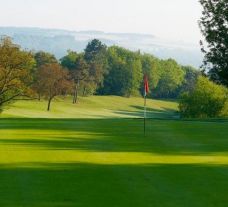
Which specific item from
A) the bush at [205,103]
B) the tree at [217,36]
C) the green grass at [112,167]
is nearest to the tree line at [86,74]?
the bush at [205,103]

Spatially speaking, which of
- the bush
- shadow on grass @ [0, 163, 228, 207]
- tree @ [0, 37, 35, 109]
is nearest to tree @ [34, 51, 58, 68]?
the bush

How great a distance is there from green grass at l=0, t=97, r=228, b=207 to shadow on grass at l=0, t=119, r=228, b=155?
0.04m

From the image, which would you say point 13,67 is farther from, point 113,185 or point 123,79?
point 123,79

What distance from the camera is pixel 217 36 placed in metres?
41.2

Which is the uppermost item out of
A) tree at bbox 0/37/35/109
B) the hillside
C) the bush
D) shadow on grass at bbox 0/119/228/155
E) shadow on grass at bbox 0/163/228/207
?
tree at bbox 0/37/35/109

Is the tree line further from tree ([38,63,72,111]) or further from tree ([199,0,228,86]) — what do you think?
tree ([199,0,228,86])

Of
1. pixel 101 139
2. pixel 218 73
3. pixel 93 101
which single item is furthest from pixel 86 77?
Answer: pixel 101 139

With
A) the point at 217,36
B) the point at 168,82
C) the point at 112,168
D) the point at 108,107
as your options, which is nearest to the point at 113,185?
the point at 112,168

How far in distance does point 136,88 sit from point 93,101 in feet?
93.4

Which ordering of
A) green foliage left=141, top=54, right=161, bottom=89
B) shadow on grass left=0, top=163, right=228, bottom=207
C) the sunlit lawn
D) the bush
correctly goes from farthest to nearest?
green foliage left=141, top=54, right=161, bottom=89 < the bush < the sunlit lawn < shadow on grass left=0, top=163, right=228, bottom=207

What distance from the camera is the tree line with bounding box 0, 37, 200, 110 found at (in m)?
75.7

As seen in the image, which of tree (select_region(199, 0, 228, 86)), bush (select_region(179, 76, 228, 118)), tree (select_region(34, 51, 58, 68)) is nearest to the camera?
tree (select_region(199, 0, 228, 86))

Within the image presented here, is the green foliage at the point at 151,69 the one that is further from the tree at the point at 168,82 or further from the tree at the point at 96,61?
the tree at the point at 96,61

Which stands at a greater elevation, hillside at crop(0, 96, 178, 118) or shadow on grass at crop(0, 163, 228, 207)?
shadow on grass at crop(0, 163, 228, 207)
